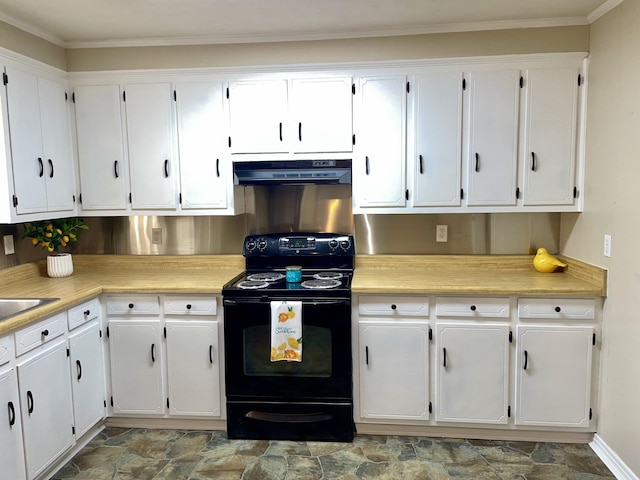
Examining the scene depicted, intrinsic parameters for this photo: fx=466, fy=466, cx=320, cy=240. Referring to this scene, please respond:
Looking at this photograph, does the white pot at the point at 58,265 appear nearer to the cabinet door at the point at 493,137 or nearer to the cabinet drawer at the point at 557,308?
the cabinet door at the point at 493,137

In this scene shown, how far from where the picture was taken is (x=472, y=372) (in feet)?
8.88

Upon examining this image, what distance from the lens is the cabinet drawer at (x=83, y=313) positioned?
8.41 feet

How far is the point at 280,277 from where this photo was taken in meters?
3.06

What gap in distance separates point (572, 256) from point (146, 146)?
2854 millimetres

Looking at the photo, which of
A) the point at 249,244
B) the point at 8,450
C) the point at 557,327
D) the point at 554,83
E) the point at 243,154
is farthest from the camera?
the point at 249,244

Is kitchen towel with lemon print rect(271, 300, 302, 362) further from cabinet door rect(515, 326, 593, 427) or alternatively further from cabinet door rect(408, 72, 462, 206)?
cabinet door rect(515, 326, 593, 427)

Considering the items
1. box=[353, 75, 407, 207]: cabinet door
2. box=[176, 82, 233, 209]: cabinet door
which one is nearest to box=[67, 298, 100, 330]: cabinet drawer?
box=[176, 82, 233, 209]: cabinet door

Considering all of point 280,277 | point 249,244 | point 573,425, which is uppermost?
point 249,244

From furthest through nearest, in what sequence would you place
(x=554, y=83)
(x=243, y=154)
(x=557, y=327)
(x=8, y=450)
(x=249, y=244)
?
1. (x=249, y=244)
2. (x=243, y=154)
3. (x=554, y=83)
4. (x=557, y=327)
5. (x=8, y=450)

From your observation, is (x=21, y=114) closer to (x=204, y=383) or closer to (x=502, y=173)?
(x=204, y=383)

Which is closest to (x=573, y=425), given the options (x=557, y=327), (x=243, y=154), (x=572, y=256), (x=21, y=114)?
(x=557, y=327)

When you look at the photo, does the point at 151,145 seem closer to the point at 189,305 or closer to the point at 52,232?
the point at 52,232

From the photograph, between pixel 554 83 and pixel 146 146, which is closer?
pixel 554 83

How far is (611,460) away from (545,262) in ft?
3.78
